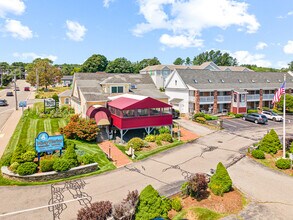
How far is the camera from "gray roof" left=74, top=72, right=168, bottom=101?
35216 millimetres

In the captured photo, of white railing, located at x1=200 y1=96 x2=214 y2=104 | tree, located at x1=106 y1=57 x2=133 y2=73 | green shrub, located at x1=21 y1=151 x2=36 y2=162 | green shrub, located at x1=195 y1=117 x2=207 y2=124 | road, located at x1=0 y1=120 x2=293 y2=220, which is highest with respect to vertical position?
tree, located at x1=106 y1=57 x2=133 y2=73

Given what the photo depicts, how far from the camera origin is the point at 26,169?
17109 millimetres

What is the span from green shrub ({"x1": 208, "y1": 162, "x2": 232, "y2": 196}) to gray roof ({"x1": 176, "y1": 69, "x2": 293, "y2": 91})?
31212 millimetres

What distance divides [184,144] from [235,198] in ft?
43.2

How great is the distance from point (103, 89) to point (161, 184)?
82.5ft

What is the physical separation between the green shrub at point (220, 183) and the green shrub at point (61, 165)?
10.7 m

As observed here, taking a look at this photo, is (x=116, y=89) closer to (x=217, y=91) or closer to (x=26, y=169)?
(x=217, y=91)

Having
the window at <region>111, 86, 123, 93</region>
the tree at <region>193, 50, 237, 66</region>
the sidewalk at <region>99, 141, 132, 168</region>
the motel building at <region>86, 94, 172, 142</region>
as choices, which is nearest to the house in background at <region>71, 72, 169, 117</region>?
the window at <region>111, 86, 123, 93</region>

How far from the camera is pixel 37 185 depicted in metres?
16.7

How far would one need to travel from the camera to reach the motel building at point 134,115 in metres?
27.2

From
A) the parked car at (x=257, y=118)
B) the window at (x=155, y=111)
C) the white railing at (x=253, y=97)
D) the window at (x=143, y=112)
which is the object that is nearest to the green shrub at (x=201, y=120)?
the parked car at (x=257, y=118)

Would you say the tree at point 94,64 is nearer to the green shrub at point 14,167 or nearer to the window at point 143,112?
the window at point 143,112

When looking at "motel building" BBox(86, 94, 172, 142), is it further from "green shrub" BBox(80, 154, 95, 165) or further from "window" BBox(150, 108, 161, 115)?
"green shrub" BBox(80, 154, 95, 165)

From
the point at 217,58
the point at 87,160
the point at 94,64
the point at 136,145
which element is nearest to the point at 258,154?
the point at 136,145
